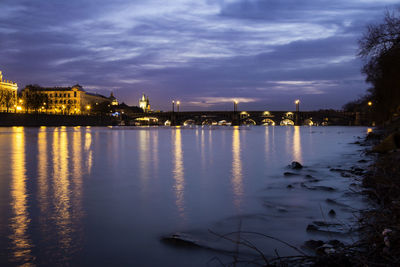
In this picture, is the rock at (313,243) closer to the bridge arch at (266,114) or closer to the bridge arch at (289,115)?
→ the bridge arch at (266,114)

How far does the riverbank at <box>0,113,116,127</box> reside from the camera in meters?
108

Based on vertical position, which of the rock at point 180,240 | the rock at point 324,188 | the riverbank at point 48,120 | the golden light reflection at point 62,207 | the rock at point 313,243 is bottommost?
the rock at point 324,188

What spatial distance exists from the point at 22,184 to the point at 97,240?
7.07 m

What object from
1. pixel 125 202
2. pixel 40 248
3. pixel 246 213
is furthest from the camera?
pixel 125 202

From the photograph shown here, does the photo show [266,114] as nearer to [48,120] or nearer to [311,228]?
[48,120]

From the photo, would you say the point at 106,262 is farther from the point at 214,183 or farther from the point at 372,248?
the point at 214,183

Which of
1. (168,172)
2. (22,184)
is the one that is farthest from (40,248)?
(168,172)

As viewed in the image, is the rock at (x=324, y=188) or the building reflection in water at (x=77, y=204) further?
the rock at (x=324, y=188)

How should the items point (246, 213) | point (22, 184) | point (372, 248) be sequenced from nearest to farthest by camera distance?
point (372, 248) < point (246, 213) < point (22, 184)

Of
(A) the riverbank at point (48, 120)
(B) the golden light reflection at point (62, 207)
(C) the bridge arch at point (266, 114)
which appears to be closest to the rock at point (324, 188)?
(B) the golden light reflection at point (62, 207)

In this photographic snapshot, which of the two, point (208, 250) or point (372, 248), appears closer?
point (372, 248)

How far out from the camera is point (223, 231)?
7242mm

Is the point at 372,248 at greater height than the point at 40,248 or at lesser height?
greater

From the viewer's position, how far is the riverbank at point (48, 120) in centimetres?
10800
